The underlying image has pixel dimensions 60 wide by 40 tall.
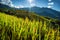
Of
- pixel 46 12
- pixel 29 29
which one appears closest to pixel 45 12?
pixel 46 12

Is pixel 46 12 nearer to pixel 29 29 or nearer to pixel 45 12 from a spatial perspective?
pixel 45 12

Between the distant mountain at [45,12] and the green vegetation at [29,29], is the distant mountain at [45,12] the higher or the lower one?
the higher one

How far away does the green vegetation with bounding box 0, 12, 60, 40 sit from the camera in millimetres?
2834

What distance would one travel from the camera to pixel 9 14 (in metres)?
3.31

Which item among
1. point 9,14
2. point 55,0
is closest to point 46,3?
point 55,0

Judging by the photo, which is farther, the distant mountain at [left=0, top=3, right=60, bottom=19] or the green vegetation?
the distant mountain at [left=0, top=3, right=60, bottom=19]

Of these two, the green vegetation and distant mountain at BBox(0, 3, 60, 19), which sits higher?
distant mountain at BBox(0, 3, 60, 19)

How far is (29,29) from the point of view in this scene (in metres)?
2.92

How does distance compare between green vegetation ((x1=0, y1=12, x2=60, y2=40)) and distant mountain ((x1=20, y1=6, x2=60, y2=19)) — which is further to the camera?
distant mountain ((x1=20, y1=6, x2=60, y2=19))

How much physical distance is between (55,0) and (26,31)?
645 millimetres

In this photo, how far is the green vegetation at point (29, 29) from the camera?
2.83 m

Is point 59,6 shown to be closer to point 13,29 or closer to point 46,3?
point 46,3

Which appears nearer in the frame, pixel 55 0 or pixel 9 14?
pixel 55 0

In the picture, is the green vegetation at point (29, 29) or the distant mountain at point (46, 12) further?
the distant mountain at point (46, 12)
